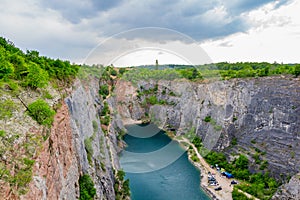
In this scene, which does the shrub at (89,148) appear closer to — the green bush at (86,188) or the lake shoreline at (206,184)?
the green bush at (86,188)

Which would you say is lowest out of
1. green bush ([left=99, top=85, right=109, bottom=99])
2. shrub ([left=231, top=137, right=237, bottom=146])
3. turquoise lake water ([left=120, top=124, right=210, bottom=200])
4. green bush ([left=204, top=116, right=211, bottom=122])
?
turquoise lake water ([left=120, top=124, right=210, bottom=200])

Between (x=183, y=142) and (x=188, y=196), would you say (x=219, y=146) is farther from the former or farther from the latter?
(x=188, y=196)

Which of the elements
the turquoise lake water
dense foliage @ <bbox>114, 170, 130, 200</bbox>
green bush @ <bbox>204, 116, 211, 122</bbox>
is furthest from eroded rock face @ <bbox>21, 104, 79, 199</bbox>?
green bush @ <bbox>204, 116, 211, 122</bbox>

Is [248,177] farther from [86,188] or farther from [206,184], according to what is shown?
[86,188]

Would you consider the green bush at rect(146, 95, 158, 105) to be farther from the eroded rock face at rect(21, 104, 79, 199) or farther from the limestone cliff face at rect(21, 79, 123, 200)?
the eroded rock face at rect(21, 104, 79, 199)

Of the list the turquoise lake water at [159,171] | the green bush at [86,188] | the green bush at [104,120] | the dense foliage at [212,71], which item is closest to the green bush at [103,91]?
the turquoise lake water at [159,171]

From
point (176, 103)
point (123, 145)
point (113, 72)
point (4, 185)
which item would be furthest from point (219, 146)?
point (113, 72)
